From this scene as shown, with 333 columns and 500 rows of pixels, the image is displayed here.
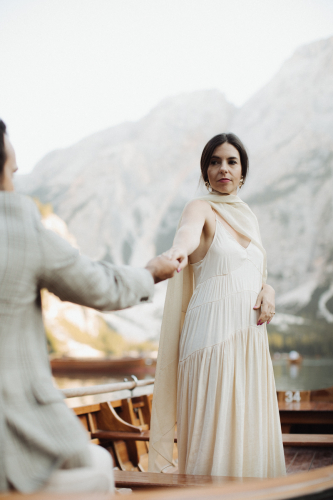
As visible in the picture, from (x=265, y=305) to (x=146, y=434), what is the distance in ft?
6.10

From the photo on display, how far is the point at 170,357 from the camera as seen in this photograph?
2.21m

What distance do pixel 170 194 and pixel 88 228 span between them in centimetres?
1416

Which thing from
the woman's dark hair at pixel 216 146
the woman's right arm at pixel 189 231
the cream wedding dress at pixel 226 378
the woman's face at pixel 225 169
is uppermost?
the woman's dark hair at pixel 216 146

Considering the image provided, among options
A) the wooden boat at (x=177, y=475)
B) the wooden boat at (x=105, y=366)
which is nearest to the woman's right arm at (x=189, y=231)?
the wooden boat at (x=177, y=475)

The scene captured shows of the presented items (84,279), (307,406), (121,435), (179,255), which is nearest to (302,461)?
(307,406)

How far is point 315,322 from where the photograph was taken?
61469 millimetres

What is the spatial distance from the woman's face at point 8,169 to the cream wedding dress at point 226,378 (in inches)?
45.2

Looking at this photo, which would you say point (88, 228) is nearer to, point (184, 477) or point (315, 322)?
point (315, 322)

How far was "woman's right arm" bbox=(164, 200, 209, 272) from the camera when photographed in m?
1.72

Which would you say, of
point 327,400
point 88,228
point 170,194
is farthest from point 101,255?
point 327,400

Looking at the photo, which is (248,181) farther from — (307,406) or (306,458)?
(306,458)

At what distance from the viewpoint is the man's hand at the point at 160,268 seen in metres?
1.34

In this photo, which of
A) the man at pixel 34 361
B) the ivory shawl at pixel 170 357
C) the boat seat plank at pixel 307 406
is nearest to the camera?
the man at pixel 34 361

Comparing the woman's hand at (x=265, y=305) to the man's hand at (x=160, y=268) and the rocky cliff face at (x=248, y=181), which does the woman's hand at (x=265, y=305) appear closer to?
the man's hand at (x=160, y=268)
